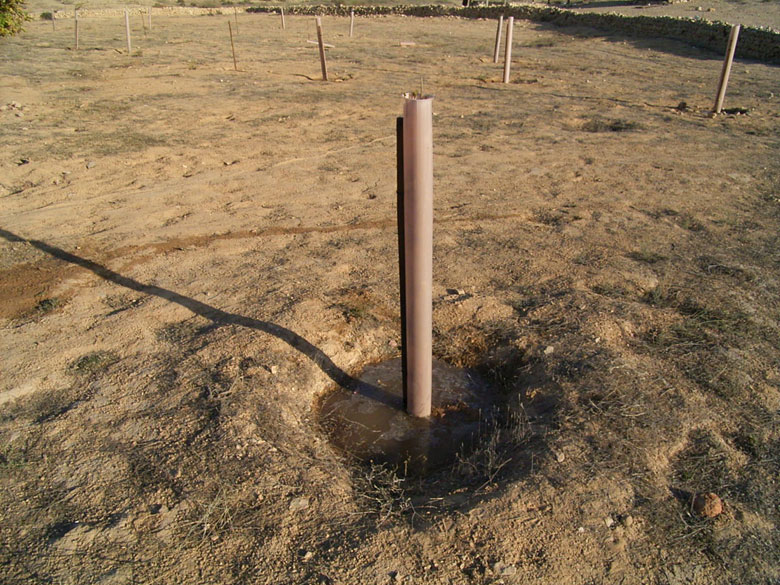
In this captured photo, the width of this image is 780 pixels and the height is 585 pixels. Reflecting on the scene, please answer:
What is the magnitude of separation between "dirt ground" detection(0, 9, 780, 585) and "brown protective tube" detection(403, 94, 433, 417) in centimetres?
55

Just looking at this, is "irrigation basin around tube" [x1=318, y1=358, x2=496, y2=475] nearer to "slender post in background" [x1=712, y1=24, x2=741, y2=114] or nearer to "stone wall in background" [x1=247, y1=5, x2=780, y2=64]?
"slender post in background" [x1=712, y1=24, x2=741, y2=114]

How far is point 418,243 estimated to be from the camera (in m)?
3.05

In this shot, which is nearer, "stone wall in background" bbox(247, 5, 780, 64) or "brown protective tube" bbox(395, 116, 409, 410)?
"brown protective tube" bbox(395, 116, 409, 410)

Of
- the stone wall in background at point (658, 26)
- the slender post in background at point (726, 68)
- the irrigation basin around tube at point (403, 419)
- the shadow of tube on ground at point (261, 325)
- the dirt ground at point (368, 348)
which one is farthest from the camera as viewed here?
the stone wall in background at point (658, 26)

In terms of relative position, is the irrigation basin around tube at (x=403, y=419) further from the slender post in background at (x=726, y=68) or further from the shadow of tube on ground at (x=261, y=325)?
the slender post in background at (x=726, y=68)

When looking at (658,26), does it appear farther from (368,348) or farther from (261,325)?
(261,325)

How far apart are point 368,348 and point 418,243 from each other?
1360 millimetres

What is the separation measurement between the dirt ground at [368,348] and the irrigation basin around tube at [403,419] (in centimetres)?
15

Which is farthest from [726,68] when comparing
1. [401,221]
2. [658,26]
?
[658,26]

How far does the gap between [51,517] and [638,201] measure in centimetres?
590

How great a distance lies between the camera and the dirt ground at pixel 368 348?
260 cm

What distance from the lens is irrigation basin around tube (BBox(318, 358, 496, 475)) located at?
342 centimetres

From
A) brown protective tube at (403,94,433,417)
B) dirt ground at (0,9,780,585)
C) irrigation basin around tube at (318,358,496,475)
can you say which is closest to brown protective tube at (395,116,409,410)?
brown protective tube at (403,94,433,417)

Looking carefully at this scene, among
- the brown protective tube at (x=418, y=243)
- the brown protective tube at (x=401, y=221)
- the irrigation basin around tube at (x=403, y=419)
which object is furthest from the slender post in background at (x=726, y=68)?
the brown protective tube at (x=401, y=221)
